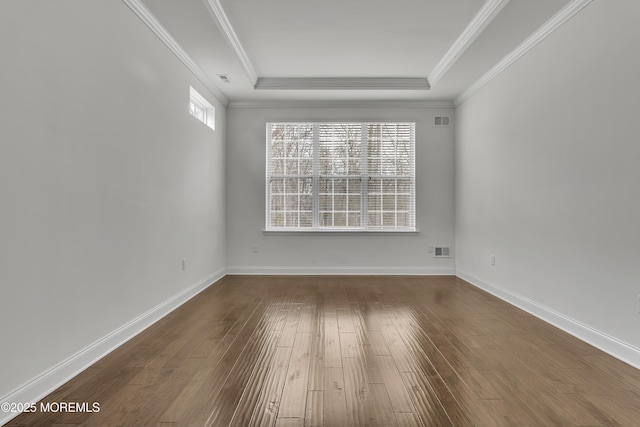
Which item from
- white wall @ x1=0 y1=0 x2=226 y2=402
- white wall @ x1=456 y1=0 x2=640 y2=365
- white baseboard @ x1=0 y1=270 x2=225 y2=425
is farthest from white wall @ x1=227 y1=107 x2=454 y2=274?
white baseboard @ x1=0 y1=270 x2=225 y2=425

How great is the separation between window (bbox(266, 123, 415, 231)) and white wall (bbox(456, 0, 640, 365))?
4.69 feet

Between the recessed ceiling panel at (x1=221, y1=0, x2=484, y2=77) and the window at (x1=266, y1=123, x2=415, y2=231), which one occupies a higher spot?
the recessed ceiling panel at (x1=221, y1=0, x2=484, y2=77)

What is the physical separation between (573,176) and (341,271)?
133 inches

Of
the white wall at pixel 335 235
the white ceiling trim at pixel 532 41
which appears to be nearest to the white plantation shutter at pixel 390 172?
the white wall at pixel 335 235

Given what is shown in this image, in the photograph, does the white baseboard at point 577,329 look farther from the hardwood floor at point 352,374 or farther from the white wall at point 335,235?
the white wall at point 335,235

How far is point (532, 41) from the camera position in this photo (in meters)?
3.44

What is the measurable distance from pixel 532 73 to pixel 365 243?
10.2 feet

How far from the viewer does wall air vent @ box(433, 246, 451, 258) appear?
5.56 metres

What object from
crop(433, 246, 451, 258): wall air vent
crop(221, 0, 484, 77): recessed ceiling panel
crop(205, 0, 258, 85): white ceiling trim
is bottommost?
crop(433, 246, 451, 258): wall air vent

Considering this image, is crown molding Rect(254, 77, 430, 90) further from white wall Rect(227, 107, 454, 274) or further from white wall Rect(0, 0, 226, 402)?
white wall Rect(0, 0, 226, 402)

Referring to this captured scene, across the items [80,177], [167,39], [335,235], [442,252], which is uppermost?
[167,39]

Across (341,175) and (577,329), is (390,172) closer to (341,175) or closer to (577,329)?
(341,175)

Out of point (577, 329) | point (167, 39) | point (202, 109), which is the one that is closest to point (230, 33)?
point (167, 39)

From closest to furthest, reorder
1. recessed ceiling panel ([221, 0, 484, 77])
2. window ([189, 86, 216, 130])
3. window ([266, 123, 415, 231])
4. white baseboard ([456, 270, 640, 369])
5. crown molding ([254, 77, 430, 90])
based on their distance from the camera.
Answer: white baseboard ([456, 270, 640, 369])
recessed ceiling panel ([221, 0, 484, 77])
window ([189, 86, 216, 130])
crown molding ([254, 77, 430, 90])
window ([266, 123, 415, 231])
